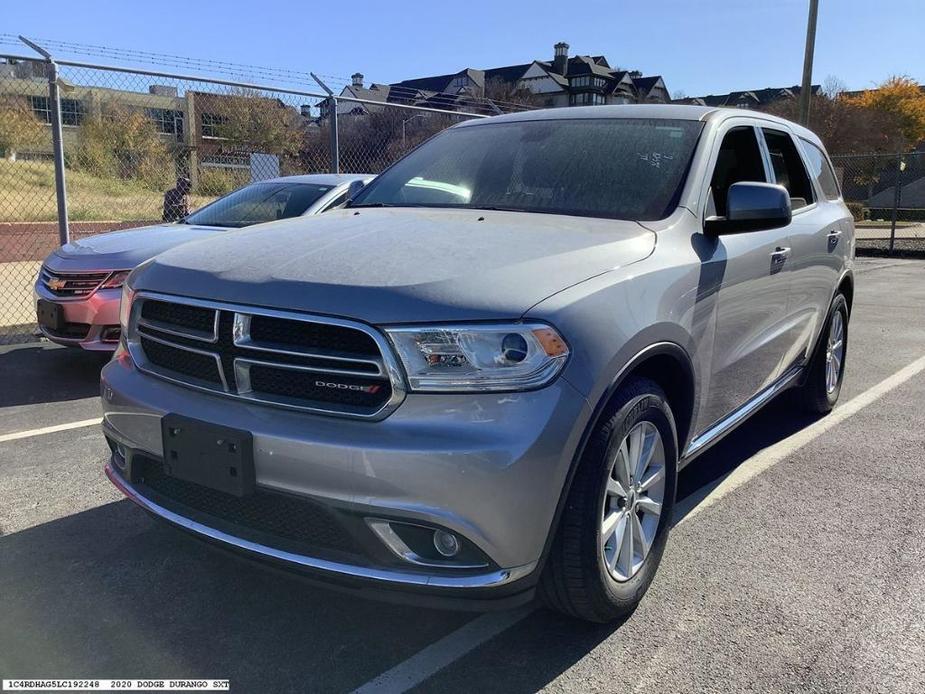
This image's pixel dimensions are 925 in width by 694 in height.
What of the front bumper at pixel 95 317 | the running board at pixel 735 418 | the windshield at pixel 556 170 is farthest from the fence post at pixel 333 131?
the running board at pixel 735 418

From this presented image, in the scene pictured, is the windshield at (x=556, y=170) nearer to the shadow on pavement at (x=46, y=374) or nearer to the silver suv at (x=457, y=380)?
the silver suv at (x=457, y=380)

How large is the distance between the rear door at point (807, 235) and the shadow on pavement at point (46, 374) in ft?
15.2

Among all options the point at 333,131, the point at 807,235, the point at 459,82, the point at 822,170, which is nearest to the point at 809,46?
Answer: the point at 333,131

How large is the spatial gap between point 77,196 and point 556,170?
14544mm

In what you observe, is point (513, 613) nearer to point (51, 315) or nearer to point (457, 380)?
point (457, 380)

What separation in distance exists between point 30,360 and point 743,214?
19.2ft

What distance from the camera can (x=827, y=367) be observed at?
16.4 feet

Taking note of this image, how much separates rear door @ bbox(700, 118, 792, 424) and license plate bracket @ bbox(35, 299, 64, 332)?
458 cm

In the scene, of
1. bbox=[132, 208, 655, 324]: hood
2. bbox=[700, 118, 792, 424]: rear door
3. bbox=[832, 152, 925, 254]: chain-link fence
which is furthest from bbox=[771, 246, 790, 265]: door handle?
bbox=[832, 152, 925, 254]: chain-link fence

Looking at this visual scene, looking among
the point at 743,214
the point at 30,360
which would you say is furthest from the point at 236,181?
the point at 743,214

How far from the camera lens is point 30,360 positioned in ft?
21.1

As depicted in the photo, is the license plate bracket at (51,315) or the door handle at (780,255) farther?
the license plate bracket at (51,315)

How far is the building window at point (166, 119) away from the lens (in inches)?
576

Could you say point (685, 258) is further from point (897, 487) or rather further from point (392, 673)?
point (897, 487)
